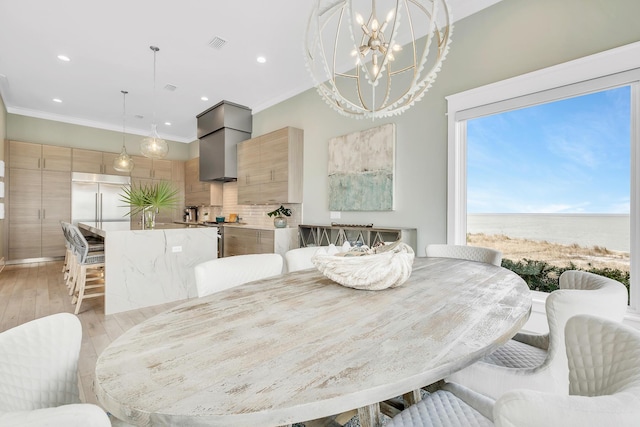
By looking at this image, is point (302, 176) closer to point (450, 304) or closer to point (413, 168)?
point (413, 168)

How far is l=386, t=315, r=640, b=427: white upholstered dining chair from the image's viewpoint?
1.38 feet

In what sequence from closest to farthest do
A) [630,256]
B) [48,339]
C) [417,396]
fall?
[48,339] → [417,396] → [630,256]

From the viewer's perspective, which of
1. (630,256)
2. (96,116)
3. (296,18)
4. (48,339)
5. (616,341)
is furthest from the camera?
(96,116)

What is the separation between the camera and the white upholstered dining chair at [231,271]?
1.44m

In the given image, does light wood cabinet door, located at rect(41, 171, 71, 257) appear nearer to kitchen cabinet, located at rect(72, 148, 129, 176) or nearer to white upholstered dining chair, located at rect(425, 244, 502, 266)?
kitchen cabinet, located at rect(72, 148, 129, 176)

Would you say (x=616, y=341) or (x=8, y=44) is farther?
(x=8, y=44)

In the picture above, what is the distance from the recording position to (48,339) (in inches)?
30.8

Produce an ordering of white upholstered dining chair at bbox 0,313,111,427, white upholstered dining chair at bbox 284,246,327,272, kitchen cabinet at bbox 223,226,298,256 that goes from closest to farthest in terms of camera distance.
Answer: white upholstered dining chair at bbox 0,313,111,427 → white upholstered dining chair at bbox 284,246,327,272 → kitchen cabinet at bbox 223,226,298,256

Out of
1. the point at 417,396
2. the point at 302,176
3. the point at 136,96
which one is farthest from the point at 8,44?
the point at 417,396

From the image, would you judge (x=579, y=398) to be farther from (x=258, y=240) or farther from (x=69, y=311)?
(x=258, y=240)

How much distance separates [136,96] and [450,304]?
5646 millimetres

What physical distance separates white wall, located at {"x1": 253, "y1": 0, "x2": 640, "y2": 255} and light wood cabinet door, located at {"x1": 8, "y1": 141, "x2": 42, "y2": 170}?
5369 millimetres

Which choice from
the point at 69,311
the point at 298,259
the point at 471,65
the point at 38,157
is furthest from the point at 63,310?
the point at 471,65

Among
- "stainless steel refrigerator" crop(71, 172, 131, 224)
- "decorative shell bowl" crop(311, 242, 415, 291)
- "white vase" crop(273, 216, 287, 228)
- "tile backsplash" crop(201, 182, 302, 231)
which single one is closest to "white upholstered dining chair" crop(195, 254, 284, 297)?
"decorative shell bowl" crop(311, 242, 415, 291)
